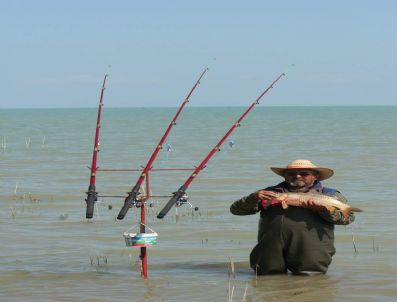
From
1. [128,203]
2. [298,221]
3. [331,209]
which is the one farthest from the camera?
[298,221]

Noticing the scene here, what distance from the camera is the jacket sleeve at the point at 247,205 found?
322 inches

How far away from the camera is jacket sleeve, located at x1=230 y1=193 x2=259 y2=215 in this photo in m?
8.18

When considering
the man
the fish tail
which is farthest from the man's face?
the fish tail

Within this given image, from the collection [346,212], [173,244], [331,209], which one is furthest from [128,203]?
[173,244]

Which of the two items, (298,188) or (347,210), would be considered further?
(298,188)

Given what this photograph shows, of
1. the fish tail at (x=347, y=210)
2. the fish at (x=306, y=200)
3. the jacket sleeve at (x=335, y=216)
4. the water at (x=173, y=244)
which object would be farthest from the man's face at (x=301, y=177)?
the water at (x=173, y=244)

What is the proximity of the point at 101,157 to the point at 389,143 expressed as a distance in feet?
38.7

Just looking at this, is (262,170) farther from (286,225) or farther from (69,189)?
(286,225)

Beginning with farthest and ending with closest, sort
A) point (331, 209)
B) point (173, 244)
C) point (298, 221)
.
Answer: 1. point (173, 244)
2. point (298, 221)
3. point (331, 209)

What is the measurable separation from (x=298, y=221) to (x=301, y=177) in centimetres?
37

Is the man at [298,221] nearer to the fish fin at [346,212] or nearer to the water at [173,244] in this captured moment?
the fish fin at [346,212]

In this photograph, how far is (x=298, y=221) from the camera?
27.0ft

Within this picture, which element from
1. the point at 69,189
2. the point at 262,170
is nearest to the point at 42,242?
the point at 69,189

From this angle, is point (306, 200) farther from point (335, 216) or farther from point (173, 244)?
point (173, 244)
